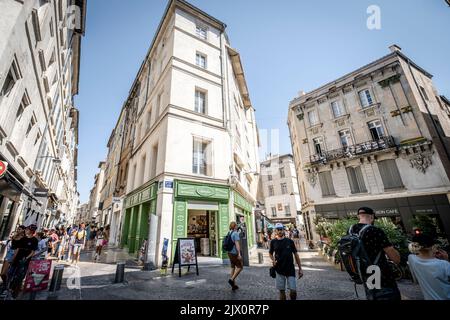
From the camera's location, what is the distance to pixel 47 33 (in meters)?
9.70

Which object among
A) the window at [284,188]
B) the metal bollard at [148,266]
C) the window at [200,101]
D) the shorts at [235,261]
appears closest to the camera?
the shorts at [235,261]

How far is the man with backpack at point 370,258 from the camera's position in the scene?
7.65 feet

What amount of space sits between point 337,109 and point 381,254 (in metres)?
21.0

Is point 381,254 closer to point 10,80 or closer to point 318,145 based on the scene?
point 10,80

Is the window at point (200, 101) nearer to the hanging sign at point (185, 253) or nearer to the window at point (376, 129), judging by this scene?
the hanging sign at point (185, 253)

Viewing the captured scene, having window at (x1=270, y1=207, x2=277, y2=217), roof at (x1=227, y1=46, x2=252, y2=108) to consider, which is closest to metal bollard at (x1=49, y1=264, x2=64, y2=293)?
roof at (x1=227, y1=46, x2=252, y2=108)

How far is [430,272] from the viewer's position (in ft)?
8.04

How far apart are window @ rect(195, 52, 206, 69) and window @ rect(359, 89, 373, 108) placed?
15298 millimetres

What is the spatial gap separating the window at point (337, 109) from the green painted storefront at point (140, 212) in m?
18.9

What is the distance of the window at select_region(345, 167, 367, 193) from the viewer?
1680 centimetres

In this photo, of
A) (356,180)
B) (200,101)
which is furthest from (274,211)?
(200,101)

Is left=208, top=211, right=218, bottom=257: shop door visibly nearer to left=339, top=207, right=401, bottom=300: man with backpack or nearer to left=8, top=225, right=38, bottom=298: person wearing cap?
left=8, top=225, right=38, bottom=298: person wearing cap

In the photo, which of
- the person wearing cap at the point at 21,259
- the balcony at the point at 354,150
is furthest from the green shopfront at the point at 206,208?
the balcony at the point at 354,150
